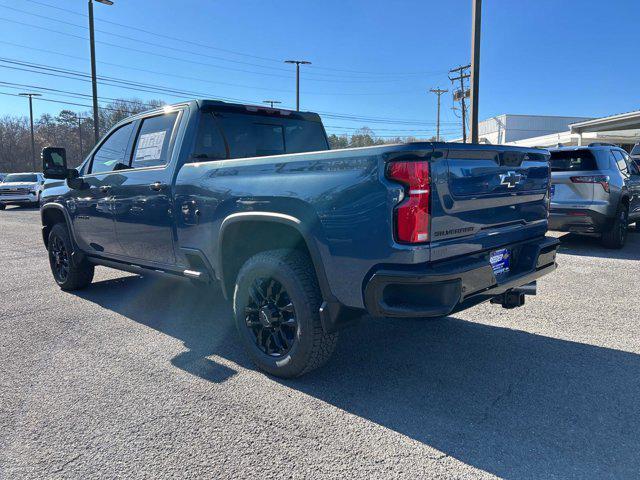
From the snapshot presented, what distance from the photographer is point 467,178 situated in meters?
2.81

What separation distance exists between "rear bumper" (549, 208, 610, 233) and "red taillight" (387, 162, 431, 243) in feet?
19.8

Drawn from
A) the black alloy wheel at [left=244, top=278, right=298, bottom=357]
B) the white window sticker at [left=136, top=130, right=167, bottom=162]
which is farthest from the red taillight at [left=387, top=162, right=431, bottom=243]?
the white window sticker at [left=136, top=130, right=167, bottom=162]

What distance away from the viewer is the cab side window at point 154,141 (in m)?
4.26

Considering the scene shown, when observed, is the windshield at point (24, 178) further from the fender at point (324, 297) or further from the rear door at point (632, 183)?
the fender at point (324, 297)

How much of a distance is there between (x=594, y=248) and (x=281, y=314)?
23.3ft

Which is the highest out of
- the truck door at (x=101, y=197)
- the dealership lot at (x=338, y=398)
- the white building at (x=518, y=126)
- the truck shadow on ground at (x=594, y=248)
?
the white building at (x=518, y=126)

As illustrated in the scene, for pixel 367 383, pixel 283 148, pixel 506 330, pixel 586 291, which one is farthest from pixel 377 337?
pixel 586 291

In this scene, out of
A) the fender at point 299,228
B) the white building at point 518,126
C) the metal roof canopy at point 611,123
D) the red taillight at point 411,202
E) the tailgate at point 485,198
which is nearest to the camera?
the red taillight at point 411,202

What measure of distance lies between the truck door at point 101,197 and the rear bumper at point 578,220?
21.2 feet

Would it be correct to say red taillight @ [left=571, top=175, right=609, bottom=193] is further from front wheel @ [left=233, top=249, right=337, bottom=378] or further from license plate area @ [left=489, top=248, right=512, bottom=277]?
front wheel @ [left=233, top=249, right=337, bottom=378]

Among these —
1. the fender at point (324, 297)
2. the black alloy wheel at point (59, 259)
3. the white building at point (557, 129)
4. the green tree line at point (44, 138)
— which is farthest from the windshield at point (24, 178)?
the green tree line at point (44, 138)

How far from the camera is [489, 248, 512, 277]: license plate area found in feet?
10.1

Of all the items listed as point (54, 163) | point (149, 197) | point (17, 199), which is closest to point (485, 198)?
point (149, 197)

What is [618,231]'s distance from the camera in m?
7.92
